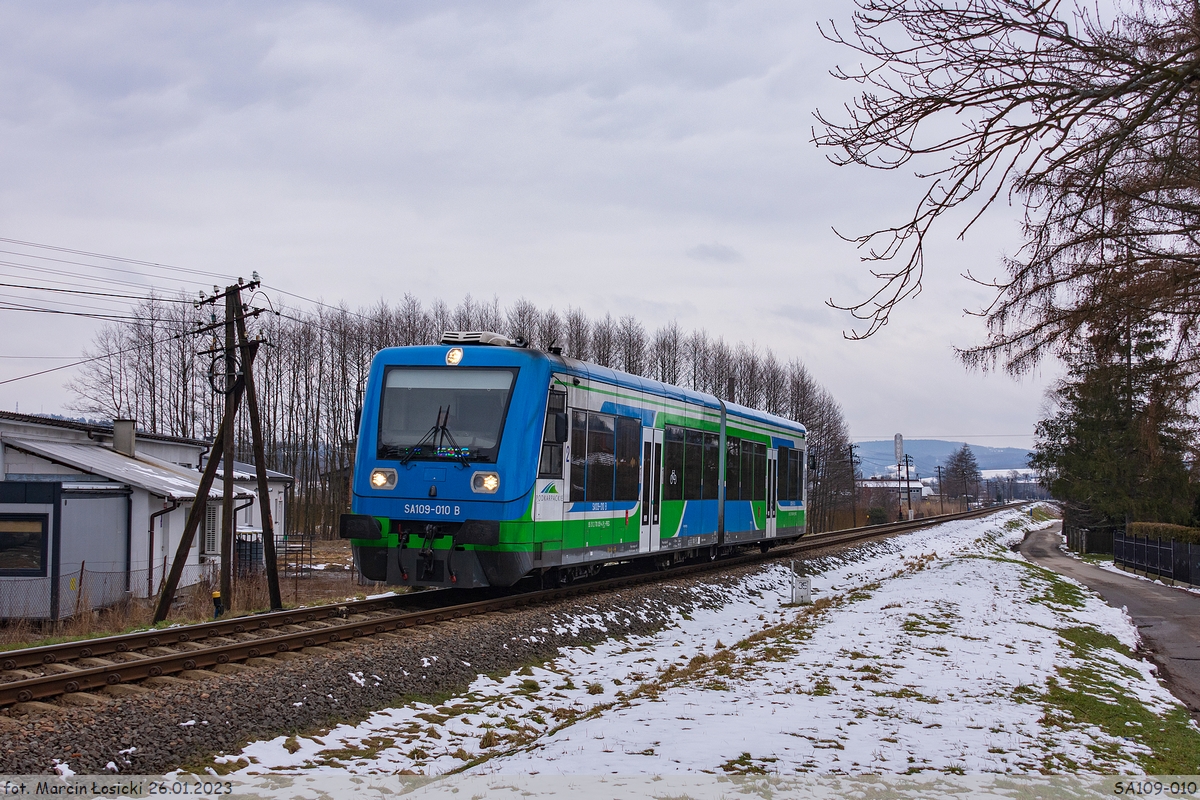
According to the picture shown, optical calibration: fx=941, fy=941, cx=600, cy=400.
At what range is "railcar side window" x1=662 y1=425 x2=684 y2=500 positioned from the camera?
656 inches

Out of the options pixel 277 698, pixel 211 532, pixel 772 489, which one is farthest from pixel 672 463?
pixel 211 532

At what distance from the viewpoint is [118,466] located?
93.1ft

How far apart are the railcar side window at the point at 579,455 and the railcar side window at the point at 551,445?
0.43 m

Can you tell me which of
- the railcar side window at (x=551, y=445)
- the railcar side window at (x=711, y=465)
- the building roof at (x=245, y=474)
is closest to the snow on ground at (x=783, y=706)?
the railcar side window at (x=551, y=445)

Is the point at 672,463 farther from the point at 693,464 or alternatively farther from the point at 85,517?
the point at 85,517

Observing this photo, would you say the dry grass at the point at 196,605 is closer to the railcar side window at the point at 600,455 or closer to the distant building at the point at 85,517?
the distant building at the point at 85,517

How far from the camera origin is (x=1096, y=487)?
51.5 m

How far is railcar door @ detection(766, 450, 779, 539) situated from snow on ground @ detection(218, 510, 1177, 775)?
7040 millimetres

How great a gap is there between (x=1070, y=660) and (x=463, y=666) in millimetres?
7435

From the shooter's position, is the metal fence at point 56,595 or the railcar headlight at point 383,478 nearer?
the railcar headlight at point 383,478

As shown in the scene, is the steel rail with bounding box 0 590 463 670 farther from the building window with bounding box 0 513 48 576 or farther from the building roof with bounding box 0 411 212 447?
the building roof with bounding box 0 411 212 447

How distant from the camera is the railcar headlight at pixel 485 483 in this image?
11867 mm

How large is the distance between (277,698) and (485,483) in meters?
4.61

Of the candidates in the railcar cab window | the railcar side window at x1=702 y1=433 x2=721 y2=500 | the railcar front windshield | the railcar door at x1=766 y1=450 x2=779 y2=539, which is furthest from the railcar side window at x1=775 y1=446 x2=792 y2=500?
the railcar front windshield
